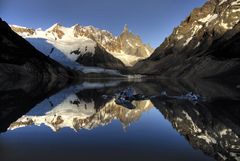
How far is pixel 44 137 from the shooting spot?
30969 millimetres

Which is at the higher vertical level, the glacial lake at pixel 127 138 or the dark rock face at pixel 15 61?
the dark rock face at pixel 15 61

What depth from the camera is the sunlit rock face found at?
2528cm

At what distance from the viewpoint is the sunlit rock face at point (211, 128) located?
25.3m

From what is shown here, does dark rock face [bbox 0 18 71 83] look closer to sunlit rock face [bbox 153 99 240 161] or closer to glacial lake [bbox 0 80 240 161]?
sunlit rock face [bbox 153 99 240 161]

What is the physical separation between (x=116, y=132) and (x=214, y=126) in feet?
29.9

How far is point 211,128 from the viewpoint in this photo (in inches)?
1377

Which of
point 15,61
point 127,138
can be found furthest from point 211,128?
point 15,61

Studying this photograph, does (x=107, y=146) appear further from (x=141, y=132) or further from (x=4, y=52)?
(x=4, y=52)

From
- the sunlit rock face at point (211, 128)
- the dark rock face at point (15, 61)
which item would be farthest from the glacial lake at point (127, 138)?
the dark rock face at point (15, 61)

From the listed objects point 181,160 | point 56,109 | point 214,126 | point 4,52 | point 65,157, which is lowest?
point 181,160

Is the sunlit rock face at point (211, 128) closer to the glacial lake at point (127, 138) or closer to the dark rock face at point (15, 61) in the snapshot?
the glacial lake at point (127, 138)

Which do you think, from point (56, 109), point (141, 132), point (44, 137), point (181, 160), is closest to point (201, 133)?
point (141, 132)

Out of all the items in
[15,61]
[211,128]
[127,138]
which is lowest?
[211,128]

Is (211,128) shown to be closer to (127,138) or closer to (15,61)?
(127,138)
